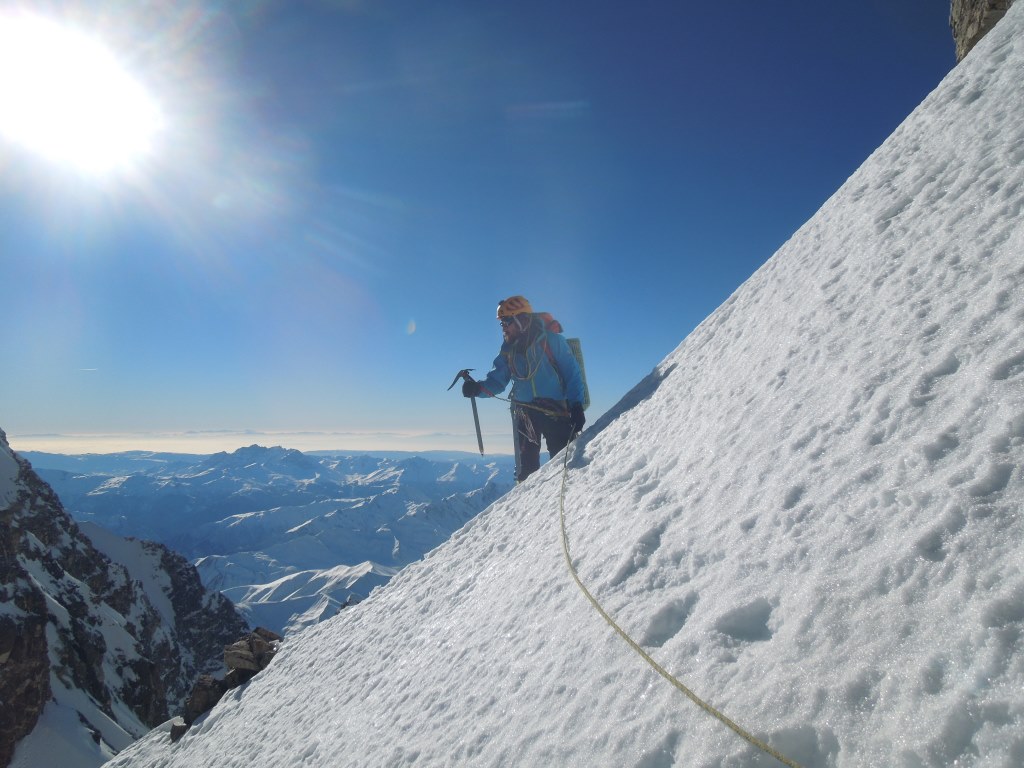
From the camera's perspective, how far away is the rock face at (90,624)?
1665 inches

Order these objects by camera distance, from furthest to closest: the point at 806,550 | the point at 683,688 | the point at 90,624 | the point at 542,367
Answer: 1. the point at 90,624
2. the point at 542,367
3. the point at 806,550
4. the point at 683,688

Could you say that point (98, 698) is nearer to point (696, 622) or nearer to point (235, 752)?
point (235, 752)

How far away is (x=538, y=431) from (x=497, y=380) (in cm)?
113

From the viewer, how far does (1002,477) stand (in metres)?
1.90

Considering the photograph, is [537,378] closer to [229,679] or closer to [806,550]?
[806,550]

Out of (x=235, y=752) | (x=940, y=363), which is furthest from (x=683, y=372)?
(x=235, y=752)

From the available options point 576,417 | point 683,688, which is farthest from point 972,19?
point 683,688

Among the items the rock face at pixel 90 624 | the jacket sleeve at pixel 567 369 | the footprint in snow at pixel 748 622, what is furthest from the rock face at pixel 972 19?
the rock face at pixel 90 624

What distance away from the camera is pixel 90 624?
59.6 meters

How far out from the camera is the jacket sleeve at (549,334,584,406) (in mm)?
7844

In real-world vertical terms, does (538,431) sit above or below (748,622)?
above

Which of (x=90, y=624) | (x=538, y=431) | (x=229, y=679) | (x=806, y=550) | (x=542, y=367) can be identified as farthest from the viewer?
(x=90, y=624)

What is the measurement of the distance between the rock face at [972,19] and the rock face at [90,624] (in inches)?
2456

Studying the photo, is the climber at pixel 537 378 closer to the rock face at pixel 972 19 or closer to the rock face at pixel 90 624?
the rock face at pixel 972 19
